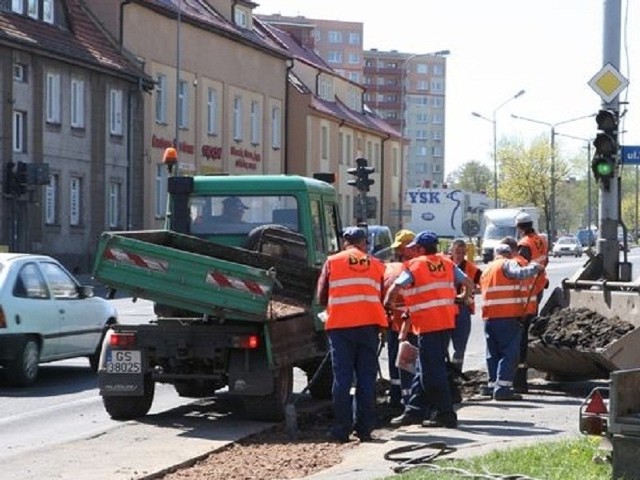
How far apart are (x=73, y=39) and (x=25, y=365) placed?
32.5 metres

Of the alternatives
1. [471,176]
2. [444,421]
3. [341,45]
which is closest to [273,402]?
[444,421]

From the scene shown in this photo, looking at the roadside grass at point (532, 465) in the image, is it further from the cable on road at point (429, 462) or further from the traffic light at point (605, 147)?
the traffic light at point (605, 147)

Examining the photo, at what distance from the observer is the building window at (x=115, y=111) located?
1987 inches

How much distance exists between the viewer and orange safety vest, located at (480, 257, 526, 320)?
15938 millimetres

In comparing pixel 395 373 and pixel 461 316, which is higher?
pixel 461 316

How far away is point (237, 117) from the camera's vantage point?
6134cm

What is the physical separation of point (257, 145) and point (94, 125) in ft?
50.8

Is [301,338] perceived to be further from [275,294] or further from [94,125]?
[94,125]

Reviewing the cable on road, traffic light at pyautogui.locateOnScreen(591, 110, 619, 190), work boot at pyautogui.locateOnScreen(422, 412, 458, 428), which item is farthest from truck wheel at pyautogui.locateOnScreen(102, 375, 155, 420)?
traffic light at pyautogui.locateOnScreen(591, 110, 619, 190)

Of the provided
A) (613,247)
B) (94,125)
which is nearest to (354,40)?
(94,125)

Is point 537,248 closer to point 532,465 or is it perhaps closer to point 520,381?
point 520,381

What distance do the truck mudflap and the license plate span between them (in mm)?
4684

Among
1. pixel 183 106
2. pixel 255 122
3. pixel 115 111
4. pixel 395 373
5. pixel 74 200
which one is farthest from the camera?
pixel 255 122

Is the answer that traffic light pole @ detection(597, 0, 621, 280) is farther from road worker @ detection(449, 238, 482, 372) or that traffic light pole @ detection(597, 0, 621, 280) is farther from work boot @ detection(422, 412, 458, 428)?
work boot @ detection(422, 412, 458, 428)
